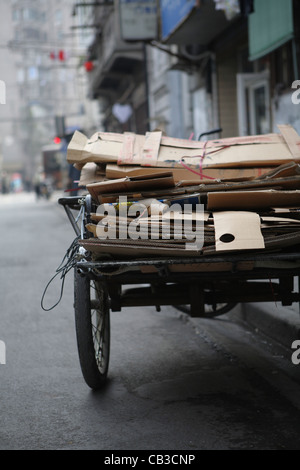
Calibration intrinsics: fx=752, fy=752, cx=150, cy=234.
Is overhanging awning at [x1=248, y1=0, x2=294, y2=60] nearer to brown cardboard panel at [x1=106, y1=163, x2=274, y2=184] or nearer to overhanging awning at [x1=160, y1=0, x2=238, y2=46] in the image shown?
overhanging awning at [x1=160, y1=0, x2=238, y2=46]

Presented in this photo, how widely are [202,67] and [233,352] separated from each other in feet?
40.6

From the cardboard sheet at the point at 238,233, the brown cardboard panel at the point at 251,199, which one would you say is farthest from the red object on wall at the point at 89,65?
the cardboard sheet at the point at 238,233

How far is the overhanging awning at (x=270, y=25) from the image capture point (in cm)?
998

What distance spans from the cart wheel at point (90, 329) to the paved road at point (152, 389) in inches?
5.4

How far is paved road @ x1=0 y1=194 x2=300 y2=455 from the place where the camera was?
11.9ft

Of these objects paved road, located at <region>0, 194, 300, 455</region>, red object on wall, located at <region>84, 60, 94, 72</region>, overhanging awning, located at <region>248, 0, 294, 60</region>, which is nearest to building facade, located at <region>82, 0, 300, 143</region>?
overhanging awning, located at <region>248, 0, 294, 60</region>

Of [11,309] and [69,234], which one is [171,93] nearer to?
[69,234]

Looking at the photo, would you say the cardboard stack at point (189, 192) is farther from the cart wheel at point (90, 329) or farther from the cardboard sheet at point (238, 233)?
the cart wheel at point (90, 329)

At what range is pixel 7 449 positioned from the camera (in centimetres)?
352

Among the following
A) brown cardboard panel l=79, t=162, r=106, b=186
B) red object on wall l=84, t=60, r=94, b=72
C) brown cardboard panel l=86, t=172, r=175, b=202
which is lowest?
brown cardboard panel l=86, t=172, r=175, b=202

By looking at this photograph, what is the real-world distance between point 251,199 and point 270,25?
737cm

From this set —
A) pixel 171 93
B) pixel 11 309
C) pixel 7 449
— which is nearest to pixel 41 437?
pixel 7 449

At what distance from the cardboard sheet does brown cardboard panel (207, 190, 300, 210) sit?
0.13m

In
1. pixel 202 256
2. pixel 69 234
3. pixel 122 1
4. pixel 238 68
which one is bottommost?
pixel 69 234
